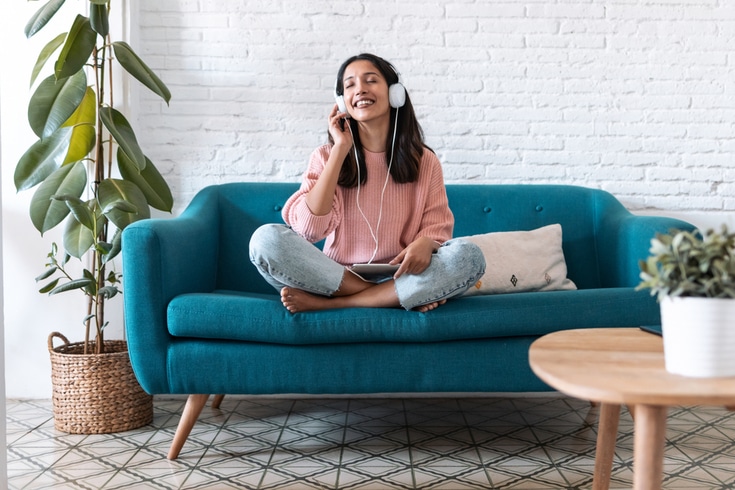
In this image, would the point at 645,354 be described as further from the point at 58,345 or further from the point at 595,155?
the point at 58,345

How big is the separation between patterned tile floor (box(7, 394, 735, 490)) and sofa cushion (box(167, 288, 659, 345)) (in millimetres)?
353

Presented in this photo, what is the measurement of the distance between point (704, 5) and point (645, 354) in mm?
2115

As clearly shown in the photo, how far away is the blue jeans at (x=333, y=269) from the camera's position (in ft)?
6.79

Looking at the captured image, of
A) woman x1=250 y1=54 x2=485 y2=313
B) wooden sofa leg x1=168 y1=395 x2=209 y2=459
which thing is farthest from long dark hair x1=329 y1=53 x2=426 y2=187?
wooden sofa leg x1=168 y1=395 x2=209 y2=459

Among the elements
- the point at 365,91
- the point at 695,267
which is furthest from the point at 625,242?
the point at 695,267

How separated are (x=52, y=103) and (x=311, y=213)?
36.1 inches

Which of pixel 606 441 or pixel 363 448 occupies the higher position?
pixel 606 441

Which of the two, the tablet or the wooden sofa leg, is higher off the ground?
the tablet

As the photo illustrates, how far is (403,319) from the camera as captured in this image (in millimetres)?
2084

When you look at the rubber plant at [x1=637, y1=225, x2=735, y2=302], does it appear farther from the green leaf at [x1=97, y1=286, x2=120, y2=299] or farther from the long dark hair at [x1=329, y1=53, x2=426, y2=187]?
the green leaf at [x1=97, y1=286, x2=120, y2=299]

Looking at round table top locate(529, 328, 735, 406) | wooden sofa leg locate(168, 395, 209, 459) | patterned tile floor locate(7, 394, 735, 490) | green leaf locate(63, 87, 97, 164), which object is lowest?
patterned tile floor locate(7, 394, 735, 490)

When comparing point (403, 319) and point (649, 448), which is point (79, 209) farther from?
point (649, 448)

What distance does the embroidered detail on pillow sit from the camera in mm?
2477

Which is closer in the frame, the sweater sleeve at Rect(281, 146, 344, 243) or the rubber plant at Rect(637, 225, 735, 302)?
the rubber plant at Rect(637, 225, 735, 302)
